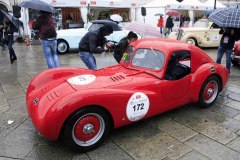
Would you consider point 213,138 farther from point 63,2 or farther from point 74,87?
point 63,2

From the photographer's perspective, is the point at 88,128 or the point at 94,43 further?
the point at 94,43

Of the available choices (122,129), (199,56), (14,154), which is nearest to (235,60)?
(199,56)

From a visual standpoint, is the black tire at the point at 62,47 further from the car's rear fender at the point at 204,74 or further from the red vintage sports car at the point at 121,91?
the car's rear fender at the point at 204,74

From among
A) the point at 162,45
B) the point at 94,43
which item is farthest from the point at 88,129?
the point at 94,43

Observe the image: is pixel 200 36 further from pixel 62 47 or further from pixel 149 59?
pixel 149 59

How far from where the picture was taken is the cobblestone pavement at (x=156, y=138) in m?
3.14

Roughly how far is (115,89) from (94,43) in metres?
1.89

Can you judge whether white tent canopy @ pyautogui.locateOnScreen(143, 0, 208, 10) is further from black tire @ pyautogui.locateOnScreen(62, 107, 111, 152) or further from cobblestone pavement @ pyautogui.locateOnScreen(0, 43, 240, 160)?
black tire @ pyautogui.locateOnScreen(62, 107, 111, 152)

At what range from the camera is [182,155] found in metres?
3.12

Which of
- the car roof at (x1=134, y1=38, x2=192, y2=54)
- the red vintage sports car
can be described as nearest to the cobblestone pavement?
the red vintage sports car

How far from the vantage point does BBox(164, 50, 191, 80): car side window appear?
3.94 m

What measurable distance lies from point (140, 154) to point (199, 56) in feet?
7.19

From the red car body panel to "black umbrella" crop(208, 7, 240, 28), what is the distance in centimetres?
116

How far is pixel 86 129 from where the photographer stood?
3.13m
